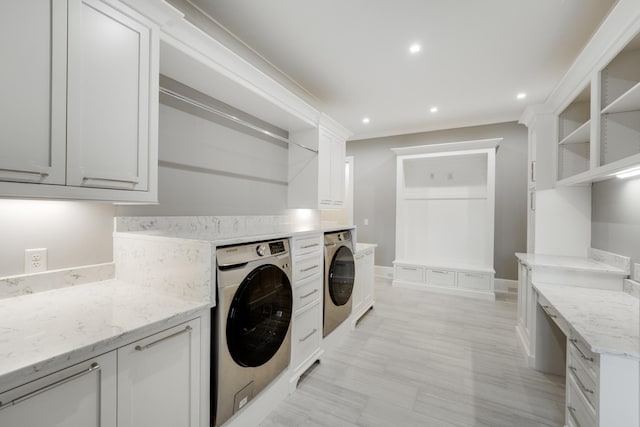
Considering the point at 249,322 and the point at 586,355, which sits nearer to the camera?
the point at 586,355

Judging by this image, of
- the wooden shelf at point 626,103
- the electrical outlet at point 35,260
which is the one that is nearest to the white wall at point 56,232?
the electrical outlet at point 35,260

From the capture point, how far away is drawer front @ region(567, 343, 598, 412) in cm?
122

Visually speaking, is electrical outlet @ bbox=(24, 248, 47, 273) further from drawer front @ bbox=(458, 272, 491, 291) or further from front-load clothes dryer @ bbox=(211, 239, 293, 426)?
drawer front @ bbox=(458, 272, 491, 291)

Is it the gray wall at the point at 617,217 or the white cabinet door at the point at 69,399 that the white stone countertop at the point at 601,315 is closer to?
the gray wall at the point at 617,217

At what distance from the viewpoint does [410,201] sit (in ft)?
17.3

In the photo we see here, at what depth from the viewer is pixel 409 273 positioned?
4.80m

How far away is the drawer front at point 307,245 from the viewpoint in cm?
205

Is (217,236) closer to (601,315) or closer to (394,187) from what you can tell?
(601,315)

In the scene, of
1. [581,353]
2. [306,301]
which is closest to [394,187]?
[306,301]

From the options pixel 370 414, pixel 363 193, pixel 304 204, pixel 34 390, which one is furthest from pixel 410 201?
pixel 34 390

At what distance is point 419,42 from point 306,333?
265 cm

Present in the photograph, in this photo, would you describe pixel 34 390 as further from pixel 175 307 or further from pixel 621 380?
pixel 621 380

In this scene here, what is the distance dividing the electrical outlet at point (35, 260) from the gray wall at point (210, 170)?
0.39m

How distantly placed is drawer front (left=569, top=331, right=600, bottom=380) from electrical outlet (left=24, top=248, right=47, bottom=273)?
2590 mm
